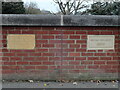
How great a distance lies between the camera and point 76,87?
3617mm

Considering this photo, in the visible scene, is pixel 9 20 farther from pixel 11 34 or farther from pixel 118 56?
pixel 118 56

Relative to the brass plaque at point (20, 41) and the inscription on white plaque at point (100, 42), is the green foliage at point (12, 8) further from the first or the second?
the inscription on white plaque at point (100, 42)

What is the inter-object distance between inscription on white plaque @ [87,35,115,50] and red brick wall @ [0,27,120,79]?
7 centimetres

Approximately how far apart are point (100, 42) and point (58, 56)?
986mm

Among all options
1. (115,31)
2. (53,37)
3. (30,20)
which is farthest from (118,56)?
(30,20)

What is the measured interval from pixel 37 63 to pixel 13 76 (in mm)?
610

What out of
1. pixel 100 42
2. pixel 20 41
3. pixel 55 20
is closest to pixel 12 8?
pixel 20 41

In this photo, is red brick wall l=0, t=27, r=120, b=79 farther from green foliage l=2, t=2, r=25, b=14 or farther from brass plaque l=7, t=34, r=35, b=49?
green foliage l=2, t=2, r=25, b=14

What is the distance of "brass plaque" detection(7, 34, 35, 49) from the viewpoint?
12.7 feet

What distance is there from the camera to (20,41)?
12.8 ft

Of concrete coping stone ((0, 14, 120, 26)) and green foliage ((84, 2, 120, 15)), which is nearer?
concrete coping stone ((0, 14, 120, 26))

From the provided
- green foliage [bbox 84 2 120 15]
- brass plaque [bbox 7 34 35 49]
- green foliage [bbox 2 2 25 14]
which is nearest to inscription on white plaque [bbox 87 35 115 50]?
brass plaque [bbox 7 34 35 49]

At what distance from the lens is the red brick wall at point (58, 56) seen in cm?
392

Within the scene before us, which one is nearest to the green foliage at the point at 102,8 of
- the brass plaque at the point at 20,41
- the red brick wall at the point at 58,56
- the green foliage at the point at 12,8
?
the green foliage at the point at 12,8
